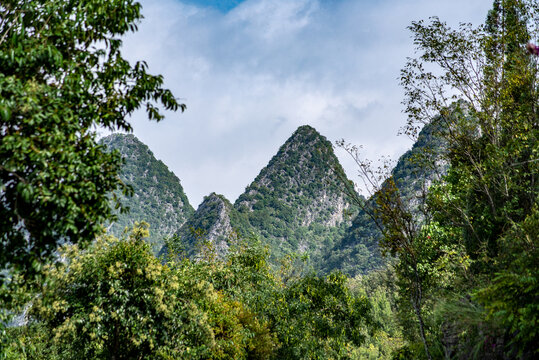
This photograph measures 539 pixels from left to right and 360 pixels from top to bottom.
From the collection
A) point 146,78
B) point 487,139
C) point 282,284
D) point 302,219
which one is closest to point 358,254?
point 302,219

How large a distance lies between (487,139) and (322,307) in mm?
10771

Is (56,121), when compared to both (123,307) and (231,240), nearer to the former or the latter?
(123,307)

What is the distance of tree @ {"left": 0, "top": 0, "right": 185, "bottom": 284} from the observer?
189 inches

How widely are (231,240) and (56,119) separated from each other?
19.6m

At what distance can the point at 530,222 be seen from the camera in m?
8.08

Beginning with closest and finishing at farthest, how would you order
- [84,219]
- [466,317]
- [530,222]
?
[84,219]
[466,317]
[530,222]

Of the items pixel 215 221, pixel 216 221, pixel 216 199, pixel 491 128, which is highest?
pixel 216 199

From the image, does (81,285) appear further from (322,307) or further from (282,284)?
(282,284)

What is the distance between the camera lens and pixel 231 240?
24016mm

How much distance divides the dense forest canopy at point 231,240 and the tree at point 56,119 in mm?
29

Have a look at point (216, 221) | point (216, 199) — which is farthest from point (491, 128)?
point (216, 199)

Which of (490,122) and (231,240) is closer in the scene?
(490,122)

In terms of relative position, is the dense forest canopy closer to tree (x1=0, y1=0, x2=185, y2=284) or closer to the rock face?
tree (x1=0, y1=0, x2=185, y2=284)

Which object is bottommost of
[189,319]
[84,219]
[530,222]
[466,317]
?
[466,317]
